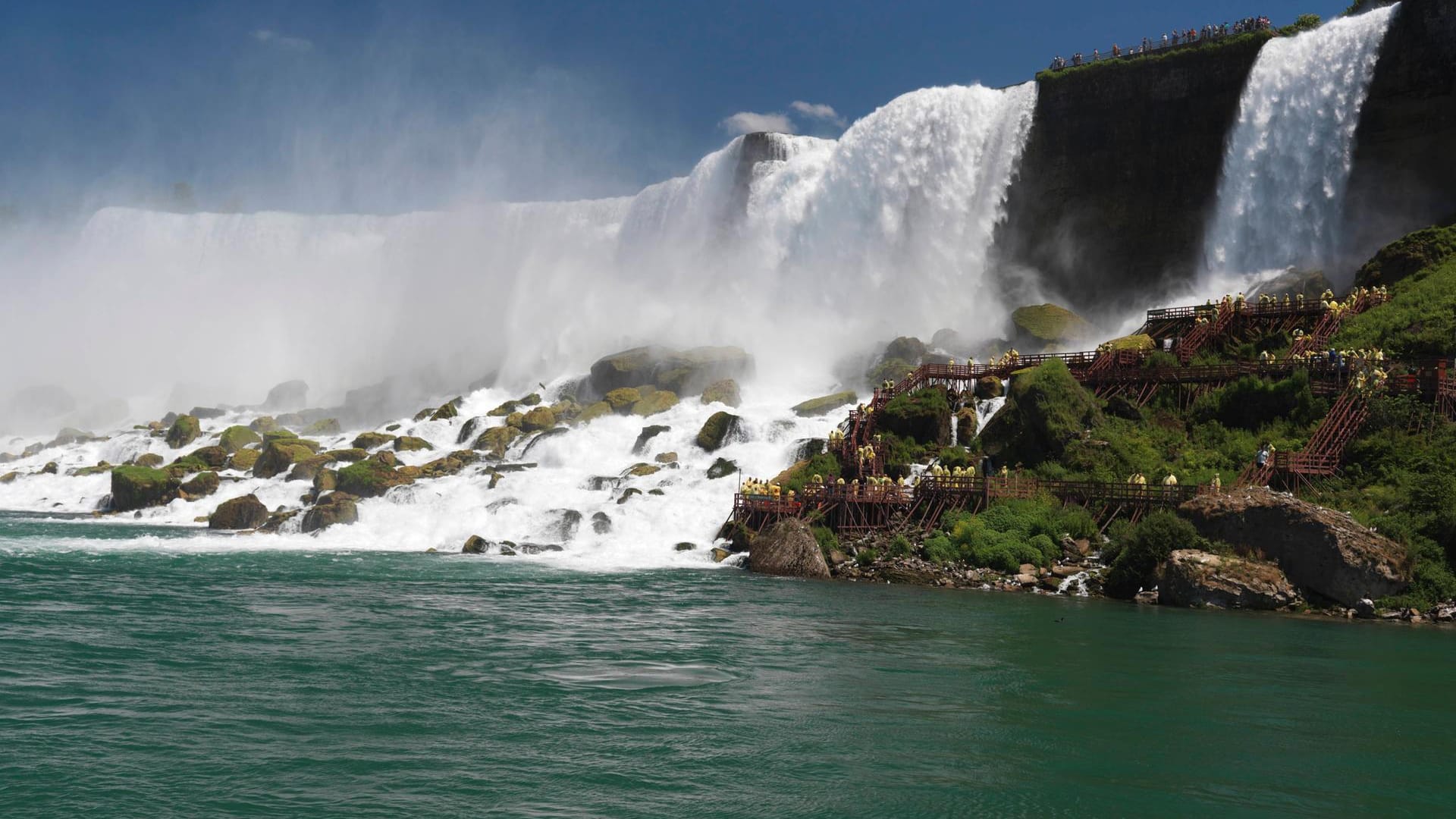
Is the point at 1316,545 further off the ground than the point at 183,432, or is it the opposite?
the point at 183,432

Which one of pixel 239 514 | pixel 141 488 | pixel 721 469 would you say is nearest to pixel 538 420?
pixel 239 514

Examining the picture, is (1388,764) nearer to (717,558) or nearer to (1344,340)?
(717,558)

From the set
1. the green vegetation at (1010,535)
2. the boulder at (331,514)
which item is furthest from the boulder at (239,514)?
the green vegetation at (1010,535)

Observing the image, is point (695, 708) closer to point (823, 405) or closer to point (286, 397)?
point (823, 405)

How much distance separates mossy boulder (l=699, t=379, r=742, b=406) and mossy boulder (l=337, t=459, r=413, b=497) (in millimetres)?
14225

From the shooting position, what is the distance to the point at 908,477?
115 feet

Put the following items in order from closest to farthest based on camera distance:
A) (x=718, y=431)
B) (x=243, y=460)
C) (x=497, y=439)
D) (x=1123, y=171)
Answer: (x=718, y=431) → (x=497, y=439) → (x=243, y=460) → (x=1123, y=171)

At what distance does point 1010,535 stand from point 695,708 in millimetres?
16674

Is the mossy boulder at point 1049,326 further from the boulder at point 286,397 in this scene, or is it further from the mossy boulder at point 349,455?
the boulder at point 286,397

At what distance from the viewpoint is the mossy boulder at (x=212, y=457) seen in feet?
176

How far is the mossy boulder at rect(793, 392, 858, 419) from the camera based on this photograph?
46688mm

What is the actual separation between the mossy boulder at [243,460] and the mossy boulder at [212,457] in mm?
306

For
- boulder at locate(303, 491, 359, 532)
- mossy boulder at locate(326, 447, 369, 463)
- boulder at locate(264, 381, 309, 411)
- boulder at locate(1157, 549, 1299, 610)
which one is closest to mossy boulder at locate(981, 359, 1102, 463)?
boulder at locate(1157, 549, 1299, 610)

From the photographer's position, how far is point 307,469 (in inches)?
1908
